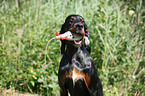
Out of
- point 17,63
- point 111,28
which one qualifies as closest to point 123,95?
point 111,28

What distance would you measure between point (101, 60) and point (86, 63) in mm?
1934

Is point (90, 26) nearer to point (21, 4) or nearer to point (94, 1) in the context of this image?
point (94, 1)

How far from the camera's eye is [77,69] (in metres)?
2.76

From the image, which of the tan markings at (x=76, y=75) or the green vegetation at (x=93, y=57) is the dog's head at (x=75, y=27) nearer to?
the tan markings at (x=76, y=75)

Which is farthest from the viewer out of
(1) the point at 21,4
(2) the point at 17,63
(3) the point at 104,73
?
(1) the point at 21,4

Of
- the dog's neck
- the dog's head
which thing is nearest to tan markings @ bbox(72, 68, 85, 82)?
the dog's neck

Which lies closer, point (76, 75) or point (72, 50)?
point (76, 75)

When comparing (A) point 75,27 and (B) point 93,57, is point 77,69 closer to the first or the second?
(A) point 75,27

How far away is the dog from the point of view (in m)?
2.75

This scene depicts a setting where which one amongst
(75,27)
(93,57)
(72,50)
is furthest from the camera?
(93,57)

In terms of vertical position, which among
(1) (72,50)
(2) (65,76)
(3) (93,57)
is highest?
(1) (72,50)

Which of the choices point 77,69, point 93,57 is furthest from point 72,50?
point 93,57

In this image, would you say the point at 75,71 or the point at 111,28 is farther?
the point at 111,28

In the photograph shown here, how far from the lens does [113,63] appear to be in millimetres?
4703
